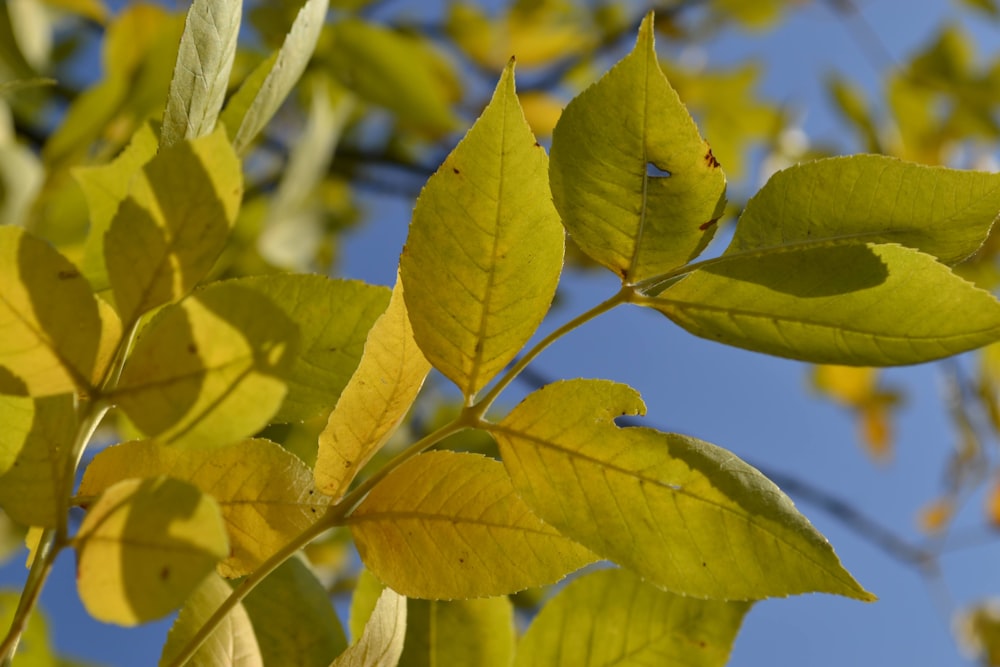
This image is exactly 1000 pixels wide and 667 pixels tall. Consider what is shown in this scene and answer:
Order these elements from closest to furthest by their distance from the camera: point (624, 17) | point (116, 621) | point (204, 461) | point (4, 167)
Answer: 1. point (116, 621)
2. point (204, 461)
3. point (4, 167)
4. point (624, 17)

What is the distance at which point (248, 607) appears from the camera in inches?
19.3

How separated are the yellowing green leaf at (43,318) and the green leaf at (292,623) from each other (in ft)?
0.65

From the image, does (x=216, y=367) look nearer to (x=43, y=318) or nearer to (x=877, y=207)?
(x=43, y=318)

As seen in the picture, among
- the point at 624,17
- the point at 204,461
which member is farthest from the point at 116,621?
the point at 624,17

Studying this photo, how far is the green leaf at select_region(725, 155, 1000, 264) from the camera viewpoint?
14.7 inches

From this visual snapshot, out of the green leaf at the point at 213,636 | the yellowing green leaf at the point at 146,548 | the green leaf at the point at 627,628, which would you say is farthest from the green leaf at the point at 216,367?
the green leaf at the point at 627,628

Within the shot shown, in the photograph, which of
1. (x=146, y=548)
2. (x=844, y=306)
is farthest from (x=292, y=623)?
(x=844, y=306)

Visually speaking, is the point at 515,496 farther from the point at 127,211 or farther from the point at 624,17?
the point at 624,17

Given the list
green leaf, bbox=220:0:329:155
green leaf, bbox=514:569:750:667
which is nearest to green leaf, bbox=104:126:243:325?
green leaf, bbox=220:0:329:155

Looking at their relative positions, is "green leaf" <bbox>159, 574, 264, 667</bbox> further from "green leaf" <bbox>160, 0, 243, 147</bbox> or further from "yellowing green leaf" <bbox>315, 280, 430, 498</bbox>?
"green leaf" <bbox>160, 0, 243, 147</bbox>

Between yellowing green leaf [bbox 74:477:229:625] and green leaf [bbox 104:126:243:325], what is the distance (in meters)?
0.07

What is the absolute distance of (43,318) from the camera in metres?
0.32

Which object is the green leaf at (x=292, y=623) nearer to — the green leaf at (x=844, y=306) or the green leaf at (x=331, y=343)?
the green leaf at (x=331, y=343)

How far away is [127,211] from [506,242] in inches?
5.5
